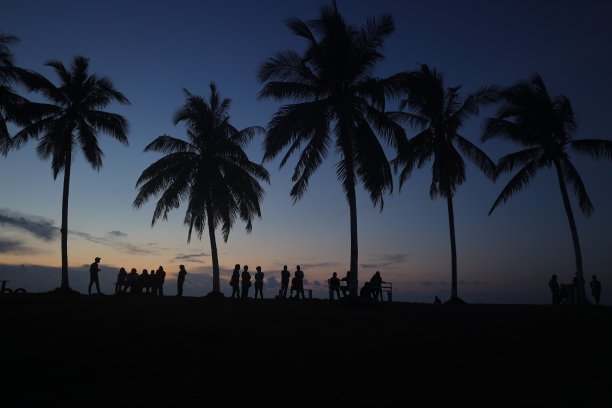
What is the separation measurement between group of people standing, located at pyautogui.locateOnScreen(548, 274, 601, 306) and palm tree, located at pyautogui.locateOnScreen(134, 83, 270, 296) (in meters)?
18.6

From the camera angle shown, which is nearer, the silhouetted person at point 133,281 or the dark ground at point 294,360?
the dark ground at point 294,360

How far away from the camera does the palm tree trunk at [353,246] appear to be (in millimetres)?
20487

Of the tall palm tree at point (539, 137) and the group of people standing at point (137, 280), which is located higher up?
the tall palm tree at point (539, 137)

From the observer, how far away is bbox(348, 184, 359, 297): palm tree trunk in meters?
20.5

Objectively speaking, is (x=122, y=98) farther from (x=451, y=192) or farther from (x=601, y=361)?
(x=601, y=361)

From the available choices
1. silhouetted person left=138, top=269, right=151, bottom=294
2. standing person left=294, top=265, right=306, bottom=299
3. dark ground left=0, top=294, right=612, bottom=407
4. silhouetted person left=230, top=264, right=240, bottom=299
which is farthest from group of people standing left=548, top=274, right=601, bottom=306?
silhouetted person left=138, top=269, right=151, bottom=294

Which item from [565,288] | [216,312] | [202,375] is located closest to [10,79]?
[216,312]

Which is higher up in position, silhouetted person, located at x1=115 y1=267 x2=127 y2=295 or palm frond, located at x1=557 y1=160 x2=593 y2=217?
palm frond, located at x1=557 y1=160 x2=593 y2=217

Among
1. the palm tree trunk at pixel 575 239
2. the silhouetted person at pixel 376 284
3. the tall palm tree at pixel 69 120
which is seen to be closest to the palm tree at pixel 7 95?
the tall palm tree at pixel 69 120

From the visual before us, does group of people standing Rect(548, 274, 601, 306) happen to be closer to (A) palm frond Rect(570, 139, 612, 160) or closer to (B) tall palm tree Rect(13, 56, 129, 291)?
(A) palm frond Rect(570, 139, 612, 160)

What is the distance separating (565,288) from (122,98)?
29179 mm

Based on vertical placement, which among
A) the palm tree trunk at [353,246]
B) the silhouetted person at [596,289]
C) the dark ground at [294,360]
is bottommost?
the dark ground at [294,360]

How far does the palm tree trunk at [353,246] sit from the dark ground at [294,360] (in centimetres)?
478

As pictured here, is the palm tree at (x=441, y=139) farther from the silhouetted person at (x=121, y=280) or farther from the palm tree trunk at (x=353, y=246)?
the silhouetted person at (x=121, y=280)
